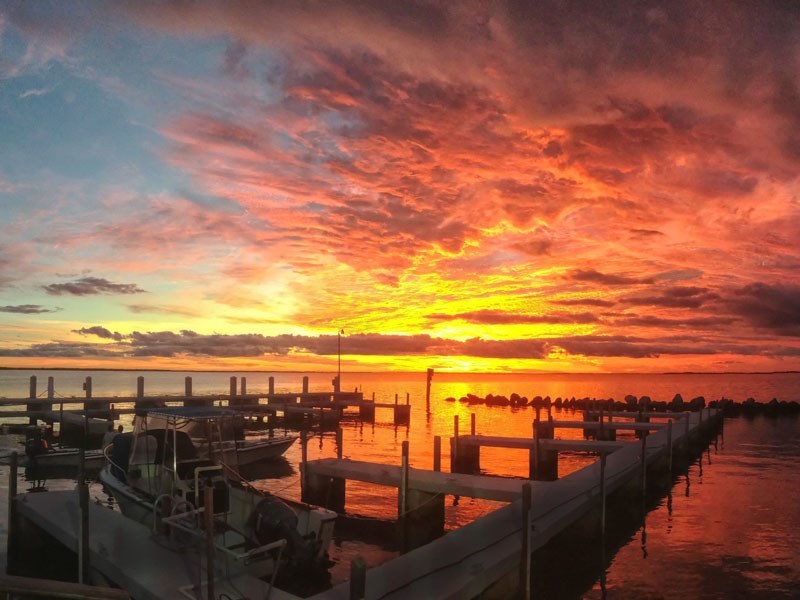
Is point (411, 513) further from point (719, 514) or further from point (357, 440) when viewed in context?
point (357, 440)

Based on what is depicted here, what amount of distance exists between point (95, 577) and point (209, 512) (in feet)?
13.4

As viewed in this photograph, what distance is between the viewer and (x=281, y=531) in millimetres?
11992

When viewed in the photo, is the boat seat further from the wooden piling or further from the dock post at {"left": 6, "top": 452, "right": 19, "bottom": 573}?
the dock post at {"left": 6, "top": 452, "right": 19, "bottom": 573}

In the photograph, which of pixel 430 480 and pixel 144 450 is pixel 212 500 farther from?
pixel 430 480

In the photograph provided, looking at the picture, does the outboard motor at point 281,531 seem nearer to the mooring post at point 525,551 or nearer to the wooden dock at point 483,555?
the wooden dock at point 483,555

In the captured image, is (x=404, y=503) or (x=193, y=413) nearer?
(x=193, y=413)

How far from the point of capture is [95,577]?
40.3 feet

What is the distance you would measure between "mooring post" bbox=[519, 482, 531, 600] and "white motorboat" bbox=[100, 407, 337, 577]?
4024mm

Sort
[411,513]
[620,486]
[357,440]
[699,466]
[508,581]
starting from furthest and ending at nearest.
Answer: [357,440]
[699,466]
[620,486]
[411,513]
[508,581]

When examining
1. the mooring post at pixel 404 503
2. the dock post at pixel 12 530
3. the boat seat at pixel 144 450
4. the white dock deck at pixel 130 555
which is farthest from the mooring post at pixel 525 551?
the dock post at pixel 12 530

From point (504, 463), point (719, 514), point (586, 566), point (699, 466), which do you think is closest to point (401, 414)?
point (504, 463)

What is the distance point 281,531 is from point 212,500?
195 cm

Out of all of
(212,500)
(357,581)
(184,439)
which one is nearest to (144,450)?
(184,439)

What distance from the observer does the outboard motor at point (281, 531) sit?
39.2 ft
